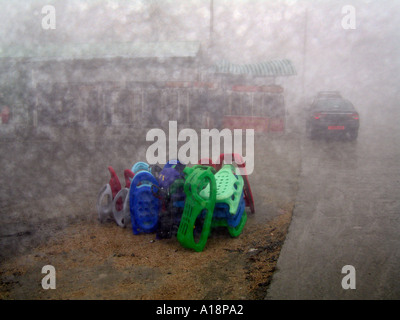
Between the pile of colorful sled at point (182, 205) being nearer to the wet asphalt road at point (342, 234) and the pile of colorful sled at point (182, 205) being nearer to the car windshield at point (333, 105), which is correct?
the wet asphalt road at point (342, 234)

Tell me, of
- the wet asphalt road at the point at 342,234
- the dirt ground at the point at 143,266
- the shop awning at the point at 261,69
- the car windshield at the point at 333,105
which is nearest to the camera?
the wet asphalt road at the point at 342,234

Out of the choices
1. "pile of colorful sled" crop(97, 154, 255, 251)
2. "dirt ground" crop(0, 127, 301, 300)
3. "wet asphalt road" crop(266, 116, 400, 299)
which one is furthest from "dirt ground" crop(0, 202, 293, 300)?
"wet asphalt road" crop(266, 116, 400, 299)

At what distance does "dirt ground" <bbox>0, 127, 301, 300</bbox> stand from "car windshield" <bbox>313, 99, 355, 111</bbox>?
5678 mm

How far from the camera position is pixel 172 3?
2164 cm

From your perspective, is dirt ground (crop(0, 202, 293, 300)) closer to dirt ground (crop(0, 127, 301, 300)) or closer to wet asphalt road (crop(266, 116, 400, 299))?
dirt ground (crop(0, 127, 301, 300))

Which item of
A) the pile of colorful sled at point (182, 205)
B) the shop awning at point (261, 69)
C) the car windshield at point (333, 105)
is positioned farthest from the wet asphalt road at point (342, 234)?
the shop awning at point (261, 69)

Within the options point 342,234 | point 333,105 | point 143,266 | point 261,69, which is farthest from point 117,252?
point 261,69

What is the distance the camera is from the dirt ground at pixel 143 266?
10.4 feet

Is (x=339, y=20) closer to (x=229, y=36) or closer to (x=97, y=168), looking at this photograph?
(x=229, y=36)

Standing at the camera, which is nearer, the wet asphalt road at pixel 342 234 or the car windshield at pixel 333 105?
the wet asphalt road at pixel 342 234

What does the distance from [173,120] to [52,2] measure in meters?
11.1

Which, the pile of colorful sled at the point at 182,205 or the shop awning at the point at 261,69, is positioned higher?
the shop awning at the point at 261,69

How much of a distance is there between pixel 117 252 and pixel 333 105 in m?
10.1

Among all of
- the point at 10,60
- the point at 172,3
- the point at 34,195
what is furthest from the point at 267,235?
the point at 172,3
